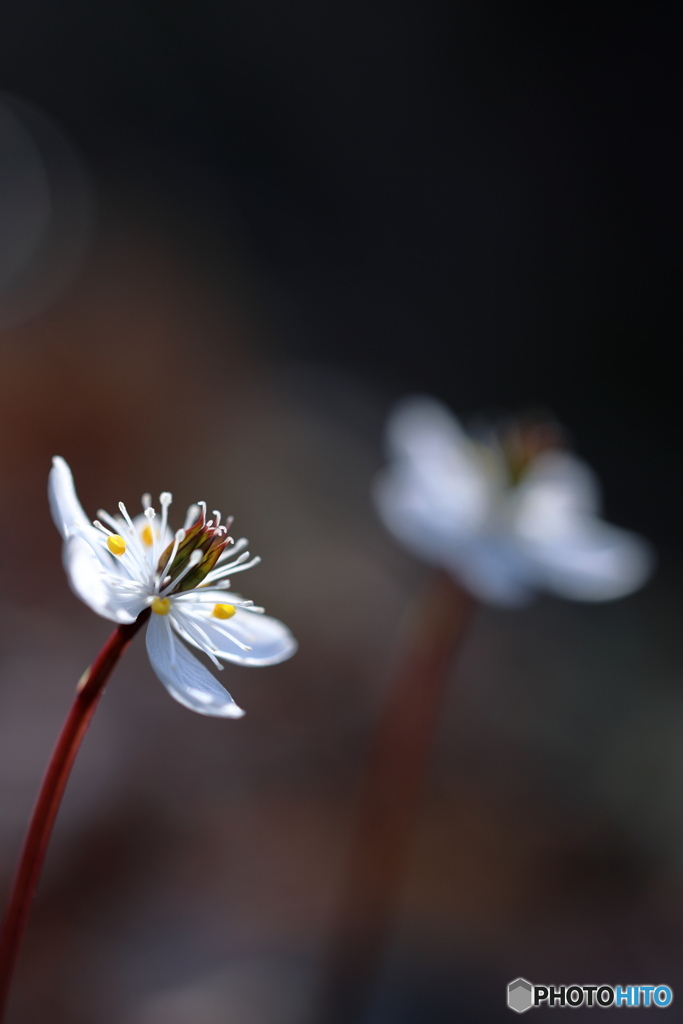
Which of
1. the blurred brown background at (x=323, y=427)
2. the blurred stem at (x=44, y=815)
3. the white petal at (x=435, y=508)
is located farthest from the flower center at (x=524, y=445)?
the blurred stem at (x=44, y=815)

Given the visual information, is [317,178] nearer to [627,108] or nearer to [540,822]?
[627,108]

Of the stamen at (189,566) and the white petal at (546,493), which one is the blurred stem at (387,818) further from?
the stamen at (189,566)

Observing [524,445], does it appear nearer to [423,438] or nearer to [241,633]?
[423,438]

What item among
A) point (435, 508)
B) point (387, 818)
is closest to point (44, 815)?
point (387, 818)

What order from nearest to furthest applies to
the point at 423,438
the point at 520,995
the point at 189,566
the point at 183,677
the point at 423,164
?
the point at 183,677 → the point at 189,566 → the point at 520,995 → the point at 423,438 → the point at 423,164

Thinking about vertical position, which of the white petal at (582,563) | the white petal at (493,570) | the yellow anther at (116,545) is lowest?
the yellow anther at (116,545)
